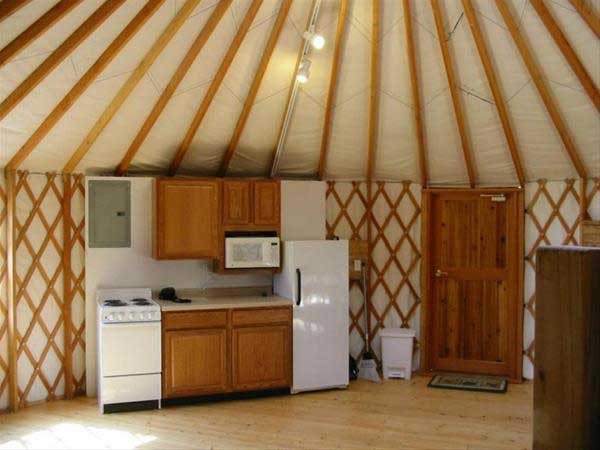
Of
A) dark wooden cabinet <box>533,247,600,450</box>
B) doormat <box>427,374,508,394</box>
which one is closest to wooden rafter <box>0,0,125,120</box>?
dark wooden cabinet <box>533,247,600,450</box>

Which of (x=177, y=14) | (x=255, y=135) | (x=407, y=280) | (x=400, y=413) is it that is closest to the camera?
(x=177, y=14)

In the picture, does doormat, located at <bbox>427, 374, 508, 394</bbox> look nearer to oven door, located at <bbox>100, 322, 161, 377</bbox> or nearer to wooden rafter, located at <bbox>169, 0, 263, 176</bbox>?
oven door, located at <bbox>100, 322, 161, 377</bbox>

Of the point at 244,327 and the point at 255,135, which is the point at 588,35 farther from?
the point at 244,327

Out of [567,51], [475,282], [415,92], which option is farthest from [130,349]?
[567,51]

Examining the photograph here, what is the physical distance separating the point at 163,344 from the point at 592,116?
3775mm

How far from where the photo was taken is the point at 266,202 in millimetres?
5461

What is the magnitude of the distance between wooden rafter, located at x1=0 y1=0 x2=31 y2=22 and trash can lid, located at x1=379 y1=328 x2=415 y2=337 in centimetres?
427

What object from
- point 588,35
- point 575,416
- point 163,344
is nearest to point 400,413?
point 163,344

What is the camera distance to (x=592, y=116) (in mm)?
4488

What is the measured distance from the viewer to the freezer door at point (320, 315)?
207 inches

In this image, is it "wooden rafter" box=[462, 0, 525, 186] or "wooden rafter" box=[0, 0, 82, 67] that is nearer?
"wooden rafter" box=[0, 0, 82, 67]

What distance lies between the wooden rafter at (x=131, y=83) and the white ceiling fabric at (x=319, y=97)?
0.04 metres

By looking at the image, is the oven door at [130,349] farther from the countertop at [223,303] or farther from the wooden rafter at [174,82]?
the wooden rafter at [174,82]

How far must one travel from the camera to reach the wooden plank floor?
163 inches
